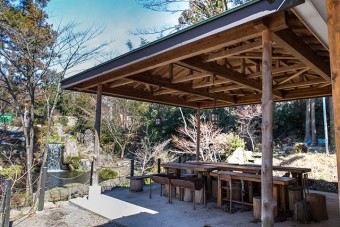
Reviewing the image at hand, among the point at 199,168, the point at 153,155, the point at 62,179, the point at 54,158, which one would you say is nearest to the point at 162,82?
the point at 199,168

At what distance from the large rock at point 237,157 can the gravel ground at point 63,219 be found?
703 centimetres

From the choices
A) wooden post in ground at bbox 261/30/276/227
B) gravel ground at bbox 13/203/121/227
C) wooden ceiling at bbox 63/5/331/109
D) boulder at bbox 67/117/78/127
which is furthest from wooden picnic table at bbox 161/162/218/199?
boulder at bbox 67/117/78/127

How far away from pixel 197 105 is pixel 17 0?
745 cm

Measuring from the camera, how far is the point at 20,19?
7844 millimetres

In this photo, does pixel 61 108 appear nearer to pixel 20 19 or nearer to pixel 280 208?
pixel 20 19

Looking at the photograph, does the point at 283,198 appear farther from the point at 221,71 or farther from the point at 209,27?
the point at 209,27

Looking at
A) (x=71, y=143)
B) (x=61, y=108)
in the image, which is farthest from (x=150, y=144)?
(x=61, y=108)

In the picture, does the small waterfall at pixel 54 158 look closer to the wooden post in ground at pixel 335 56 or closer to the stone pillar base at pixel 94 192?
the stone pillar base at pixel 94 192

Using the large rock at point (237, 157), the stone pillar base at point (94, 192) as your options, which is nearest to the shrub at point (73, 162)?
the large rock at point (237, 157)

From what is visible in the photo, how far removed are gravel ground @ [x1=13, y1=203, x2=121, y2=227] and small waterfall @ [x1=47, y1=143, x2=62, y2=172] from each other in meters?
9.83

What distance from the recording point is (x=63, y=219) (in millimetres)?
4277

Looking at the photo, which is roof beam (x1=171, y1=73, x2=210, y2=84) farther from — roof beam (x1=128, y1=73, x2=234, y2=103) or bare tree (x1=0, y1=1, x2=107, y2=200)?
bare tree (x1=0, y1=1, x2=107, y2=200)

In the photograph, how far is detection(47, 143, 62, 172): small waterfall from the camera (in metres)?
13.6

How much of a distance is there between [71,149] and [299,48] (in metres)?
13.6
